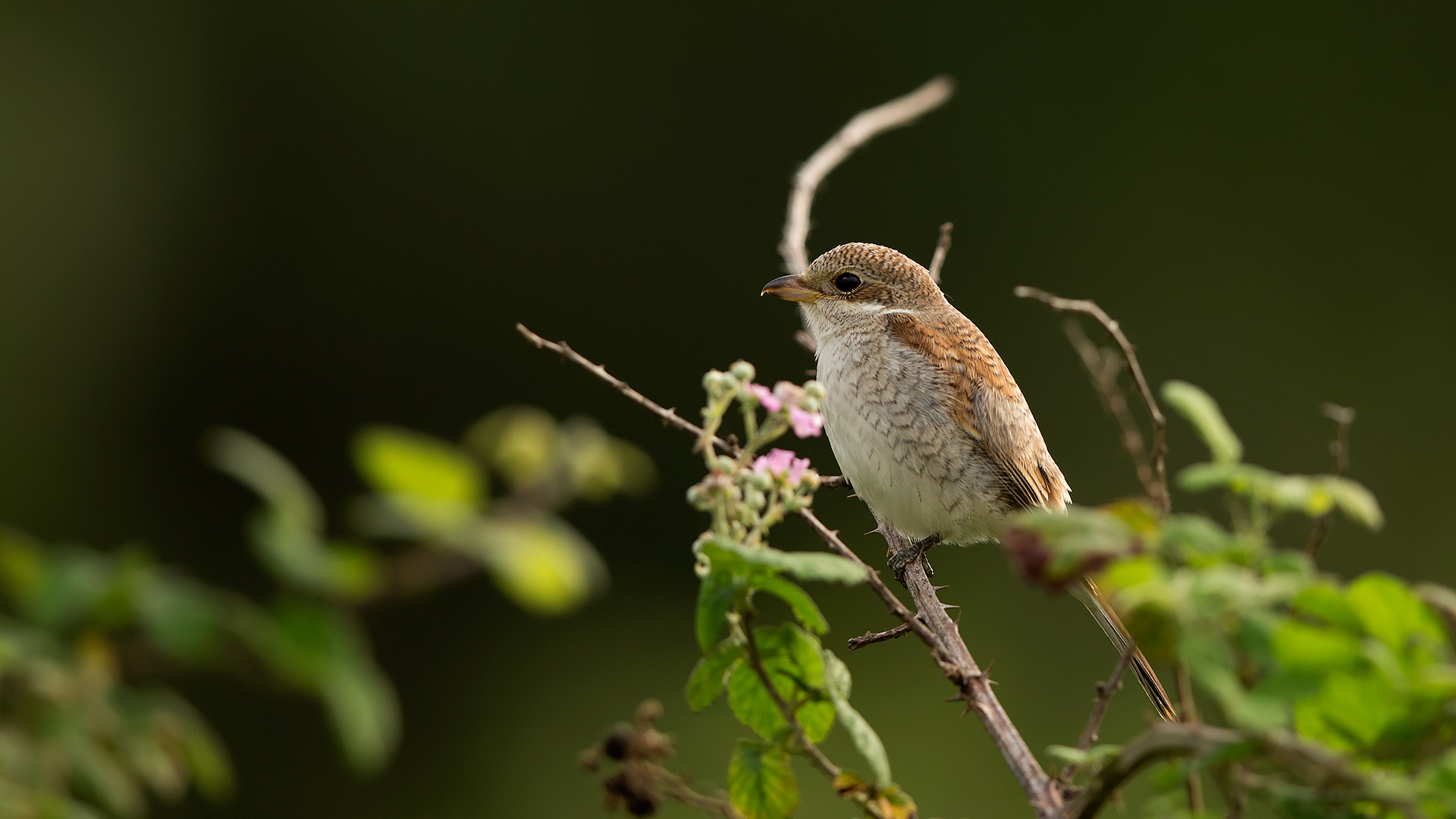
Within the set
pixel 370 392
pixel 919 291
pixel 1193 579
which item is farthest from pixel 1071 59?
pixel 1193 579

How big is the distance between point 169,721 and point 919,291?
8.42 feet

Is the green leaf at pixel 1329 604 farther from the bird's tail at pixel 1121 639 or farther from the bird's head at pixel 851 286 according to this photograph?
the bird's head at pixel 851 286

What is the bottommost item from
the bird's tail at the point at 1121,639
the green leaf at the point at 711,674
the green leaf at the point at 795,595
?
the bird's tail at the point at 1121,639

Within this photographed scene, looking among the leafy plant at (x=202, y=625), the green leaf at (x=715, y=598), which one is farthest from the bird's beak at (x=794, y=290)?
the green leaf at (x=715, y=598)

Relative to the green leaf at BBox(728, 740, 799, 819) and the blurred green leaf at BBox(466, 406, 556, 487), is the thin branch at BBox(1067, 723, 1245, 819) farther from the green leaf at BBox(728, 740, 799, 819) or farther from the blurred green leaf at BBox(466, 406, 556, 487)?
the blurred green leaf at BBox(466, 406, 556, 487)

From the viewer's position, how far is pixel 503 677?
920 cm

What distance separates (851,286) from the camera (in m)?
3.60

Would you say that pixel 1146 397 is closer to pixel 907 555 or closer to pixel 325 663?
pixel 907 555

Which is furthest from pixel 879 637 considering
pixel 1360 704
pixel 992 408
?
pixel 992 408

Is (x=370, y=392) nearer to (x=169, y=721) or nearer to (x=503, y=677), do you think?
(x=503, y=677)

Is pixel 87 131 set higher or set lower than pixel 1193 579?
higher

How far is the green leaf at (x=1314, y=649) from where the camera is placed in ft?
2.90

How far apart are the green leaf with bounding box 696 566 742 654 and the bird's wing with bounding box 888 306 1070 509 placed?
2.08 m

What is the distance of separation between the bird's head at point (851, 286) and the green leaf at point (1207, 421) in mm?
2134
